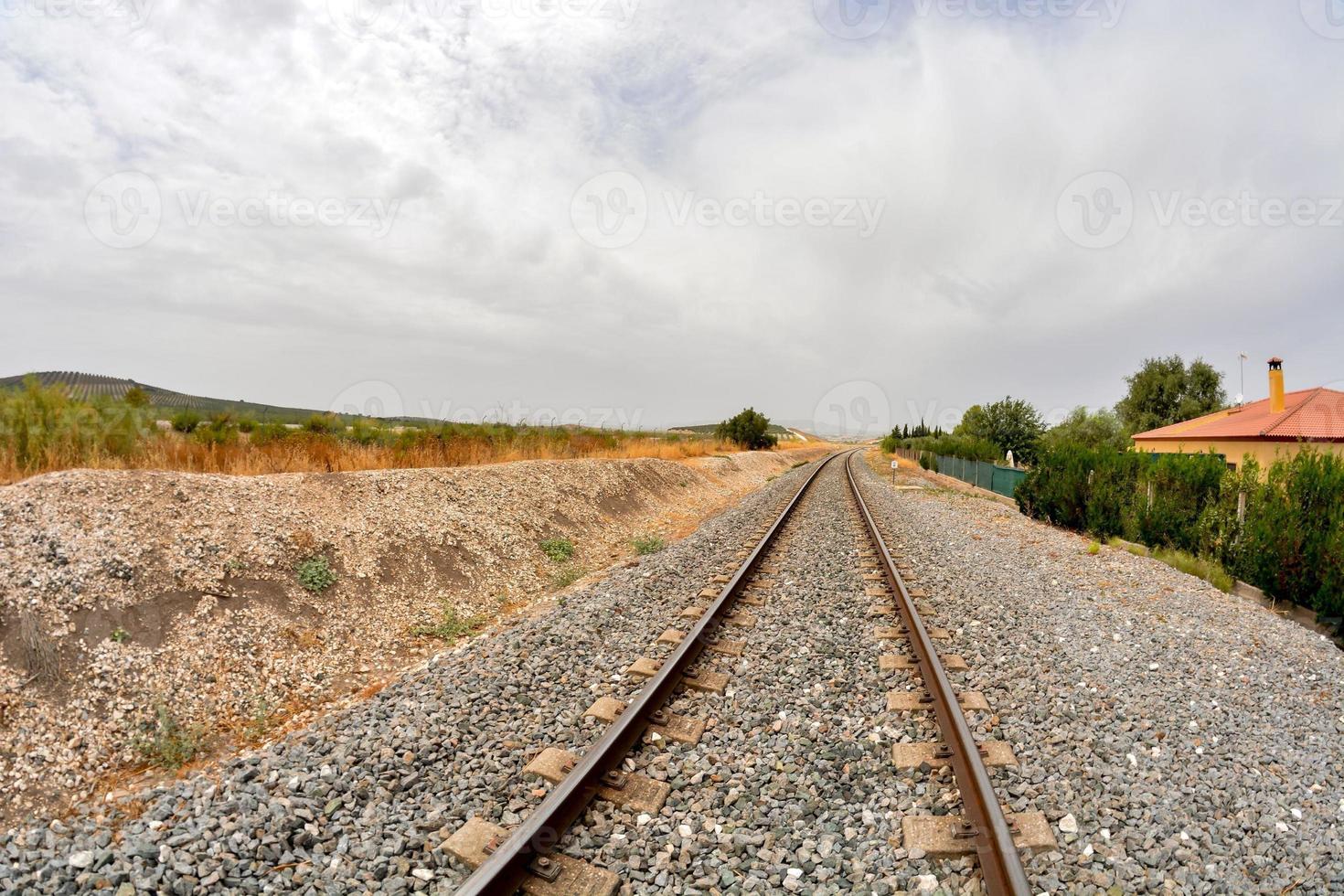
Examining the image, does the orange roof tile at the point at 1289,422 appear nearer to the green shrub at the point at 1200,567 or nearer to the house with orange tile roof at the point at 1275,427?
the house with orange tile roof at the point at 1275,427

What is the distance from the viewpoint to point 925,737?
3979 millimetres

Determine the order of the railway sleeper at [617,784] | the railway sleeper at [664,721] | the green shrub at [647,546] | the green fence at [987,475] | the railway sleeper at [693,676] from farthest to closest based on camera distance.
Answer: the green fence at [987,475] → the green shrub at [647,546] → the railway sleeper at [693,676] → the railway sleeper at [664,721] → the railway sleeper at [617,784]

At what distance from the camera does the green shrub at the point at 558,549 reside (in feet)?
33.4

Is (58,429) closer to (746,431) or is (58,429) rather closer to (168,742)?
(168,742)

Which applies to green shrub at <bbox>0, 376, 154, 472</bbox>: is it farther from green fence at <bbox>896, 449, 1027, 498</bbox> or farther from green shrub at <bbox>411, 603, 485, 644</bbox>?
green fence at <bbox>896, 449, 1027, 498</bbox>

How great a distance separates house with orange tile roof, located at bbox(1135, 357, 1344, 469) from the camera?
23.0 metres

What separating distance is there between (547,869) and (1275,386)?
1525 inches

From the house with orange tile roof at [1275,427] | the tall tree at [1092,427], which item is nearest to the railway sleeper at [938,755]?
the house with orange tile roof at [1275,427]

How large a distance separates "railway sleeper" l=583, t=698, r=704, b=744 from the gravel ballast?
0.09 m

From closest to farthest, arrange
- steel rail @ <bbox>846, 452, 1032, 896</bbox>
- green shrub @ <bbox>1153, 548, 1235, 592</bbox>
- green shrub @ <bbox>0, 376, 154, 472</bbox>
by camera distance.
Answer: steel rail @ <bbox>846, 452, 1032, 896</bbox>, green shrub @ <bbox>0, 376, 154, 472</bbox>, green shrub @ <bbox>1153, 548, 1235, 592</bbox>

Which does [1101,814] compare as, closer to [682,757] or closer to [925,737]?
[925,737]

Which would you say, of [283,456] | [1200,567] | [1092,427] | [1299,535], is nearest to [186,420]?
[283,456]

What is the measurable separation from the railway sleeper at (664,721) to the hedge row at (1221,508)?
9591 millimetres

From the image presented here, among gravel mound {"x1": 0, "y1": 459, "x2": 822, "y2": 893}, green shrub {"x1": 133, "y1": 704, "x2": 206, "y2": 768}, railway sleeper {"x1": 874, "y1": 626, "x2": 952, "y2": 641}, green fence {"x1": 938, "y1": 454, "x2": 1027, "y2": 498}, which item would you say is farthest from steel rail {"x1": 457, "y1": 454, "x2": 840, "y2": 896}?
green fence {"x1": 938, "y1": 454, "x2": 1027, "y2": 498}
